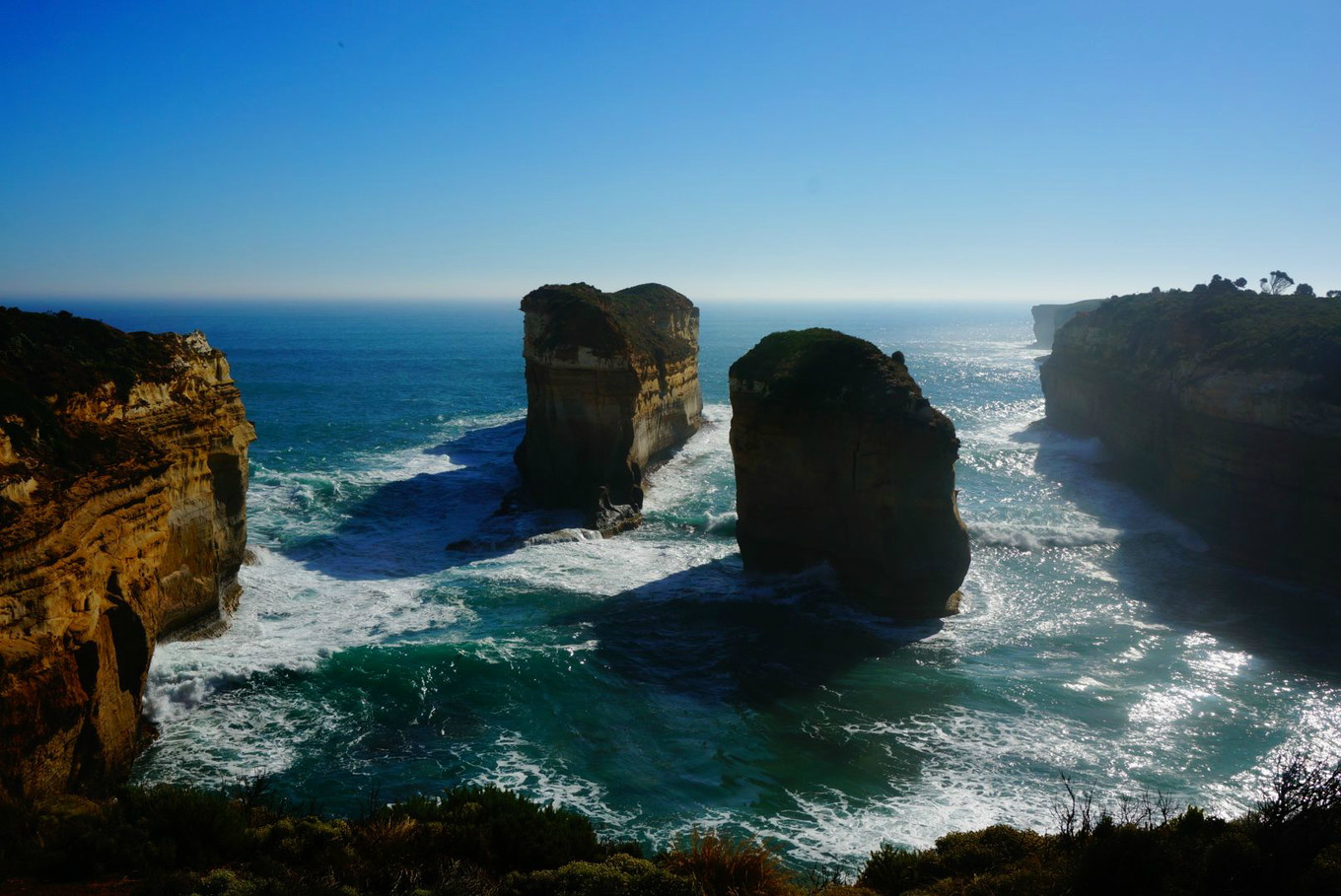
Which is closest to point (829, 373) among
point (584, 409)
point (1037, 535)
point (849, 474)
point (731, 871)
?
point (849, 474)

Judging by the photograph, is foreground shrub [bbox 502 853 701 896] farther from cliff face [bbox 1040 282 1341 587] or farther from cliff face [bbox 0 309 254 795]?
cliff face [bbox 1040 282 1341 587]

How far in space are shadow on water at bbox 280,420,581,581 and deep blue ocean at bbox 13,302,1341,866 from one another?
0.15 metres

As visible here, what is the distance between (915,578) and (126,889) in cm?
1764

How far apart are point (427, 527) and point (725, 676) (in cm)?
1566

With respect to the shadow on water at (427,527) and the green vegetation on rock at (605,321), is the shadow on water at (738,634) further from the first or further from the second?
the green vegetation on rock at (605,321)

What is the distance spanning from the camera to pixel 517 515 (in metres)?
31.3

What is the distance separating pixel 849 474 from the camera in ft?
74.3

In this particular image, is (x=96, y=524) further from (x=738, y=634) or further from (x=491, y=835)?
(x=738, y=634)

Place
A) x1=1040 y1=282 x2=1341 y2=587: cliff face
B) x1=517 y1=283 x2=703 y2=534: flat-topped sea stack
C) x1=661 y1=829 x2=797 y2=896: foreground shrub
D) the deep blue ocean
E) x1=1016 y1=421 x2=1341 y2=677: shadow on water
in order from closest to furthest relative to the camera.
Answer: x1=661 y1=829 x2=797 y2=896: foreground shrub
the deep blue ocean
x1=1016 y1=421 x2=1341 y2=677: shadow on water
x1=1040 y1=282 x2=1341 y2=587: cliff face
x1=517 y1=283 x2=703 y2=534: flat-topped sea stack

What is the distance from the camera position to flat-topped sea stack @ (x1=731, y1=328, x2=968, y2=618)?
21609 millimetres

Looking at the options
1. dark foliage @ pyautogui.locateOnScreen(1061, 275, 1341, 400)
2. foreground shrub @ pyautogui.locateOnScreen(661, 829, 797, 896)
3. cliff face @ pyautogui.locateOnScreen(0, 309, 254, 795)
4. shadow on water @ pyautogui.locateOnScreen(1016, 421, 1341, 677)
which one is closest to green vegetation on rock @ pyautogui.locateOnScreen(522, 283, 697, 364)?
cliff face @ pyautogui.locateOnScreen(0, 309, 254, 795)

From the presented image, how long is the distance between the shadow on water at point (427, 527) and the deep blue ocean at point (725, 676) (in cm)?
15

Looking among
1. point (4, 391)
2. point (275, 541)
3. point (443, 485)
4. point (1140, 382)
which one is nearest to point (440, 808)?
point (4, 391)

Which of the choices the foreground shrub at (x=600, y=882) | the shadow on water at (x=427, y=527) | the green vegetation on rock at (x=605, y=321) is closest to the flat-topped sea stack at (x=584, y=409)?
the green vegetation on rock at (x=605, y=321)
